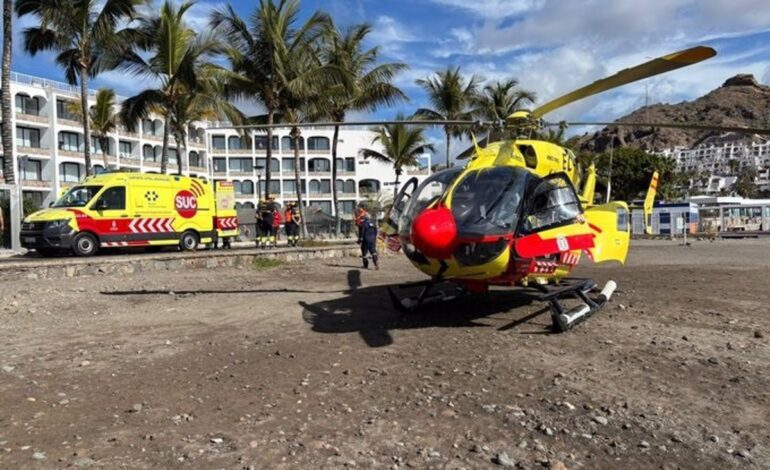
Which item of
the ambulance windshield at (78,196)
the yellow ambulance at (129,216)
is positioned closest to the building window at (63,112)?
the yellow ambulance at (129,216)

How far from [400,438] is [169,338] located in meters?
4.42

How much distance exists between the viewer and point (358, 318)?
8984 mm

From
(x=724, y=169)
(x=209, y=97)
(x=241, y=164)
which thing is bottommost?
(x=209, y=97)

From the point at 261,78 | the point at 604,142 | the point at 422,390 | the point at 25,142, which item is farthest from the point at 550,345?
the point at 604,142

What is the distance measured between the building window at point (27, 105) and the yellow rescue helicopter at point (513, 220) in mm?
58705

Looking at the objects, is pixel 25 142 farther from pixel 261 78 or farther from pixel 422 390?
pixel 422 390

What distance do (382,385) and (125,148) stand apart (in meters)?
68.7

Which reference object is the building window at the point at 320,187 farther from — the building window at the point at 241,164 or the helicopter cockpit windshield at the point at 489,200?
the helicopter cockpit windshield at the point at 489,200

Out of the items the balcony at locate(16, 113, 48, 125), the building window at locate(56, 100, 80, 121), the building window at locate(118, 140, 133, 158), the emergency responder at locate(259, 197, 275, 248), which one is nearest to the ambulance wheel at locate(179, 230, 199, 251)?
the emergency responder at locate(259, 197, 275, 248)

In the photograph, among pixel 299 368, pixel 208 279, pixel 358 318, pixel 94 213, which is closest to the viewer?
pixel 299 368

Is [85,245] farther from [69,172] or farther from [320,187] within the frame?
[320,187]

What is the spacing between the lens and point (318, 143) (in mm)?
83188

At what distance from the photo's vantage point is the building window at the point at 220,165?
266 ft

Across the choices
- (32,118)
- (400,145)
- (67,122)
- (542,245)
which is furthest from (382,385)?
(67,122)
